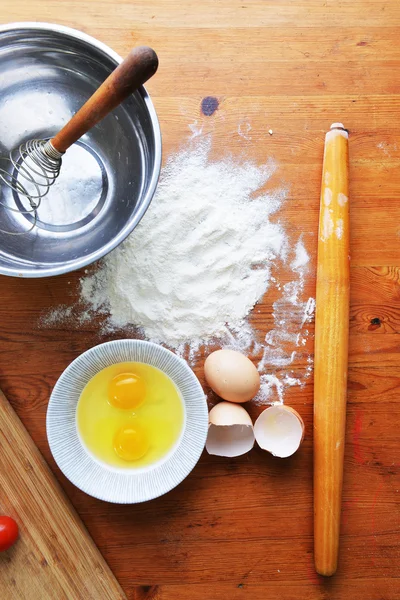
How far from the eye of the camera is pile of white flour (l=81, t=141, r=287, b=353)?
1.26 meters

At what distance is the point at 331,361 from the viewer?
126 centimetres

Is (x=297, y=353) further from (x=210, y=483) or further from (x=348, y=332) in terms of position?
(x=210, y=483)

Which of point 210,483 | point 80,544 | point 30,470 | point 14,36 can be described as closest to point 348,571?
point 210,483

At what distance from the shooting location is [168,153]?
4.25 ft

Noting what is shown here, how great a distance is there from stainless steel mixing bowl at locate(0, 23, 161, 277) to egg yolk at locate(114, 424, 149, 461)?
0.41 meters

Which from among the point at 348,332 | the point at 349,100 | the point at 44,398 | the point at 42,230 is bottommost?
the point at 44,398

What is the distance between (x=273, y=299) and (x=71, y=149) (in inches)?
22.9

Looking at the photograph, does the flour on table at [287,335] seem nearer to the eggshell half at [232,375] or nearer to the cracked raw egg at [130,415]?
the eggshell half at [232,375]

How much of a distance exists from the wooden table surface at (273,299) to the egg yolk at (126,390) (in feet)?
0.40

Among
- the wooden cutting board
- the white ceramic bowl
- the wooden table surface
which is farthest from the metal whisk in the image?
the wooden cutting board

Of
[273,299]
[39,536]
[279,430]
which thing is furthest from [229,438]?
[39,536]

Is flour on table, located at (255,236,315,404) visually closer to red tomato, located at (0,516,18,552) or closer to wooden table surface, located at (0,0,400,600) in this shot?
wooden table surface, located at (0,0,400,600)

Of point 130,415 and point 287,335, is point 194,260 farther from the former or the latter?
point 130,415

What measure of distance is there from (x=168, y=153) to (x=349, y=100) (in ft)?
1.53
